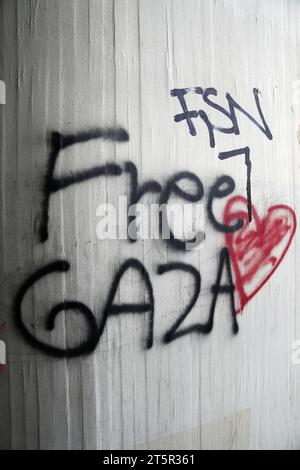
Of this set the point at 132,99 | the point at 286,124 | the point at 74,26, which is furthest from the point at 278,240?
the point at 74,26

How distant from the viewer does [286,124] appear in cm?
259

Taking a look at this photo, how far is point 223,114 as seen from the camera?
236 centimetres

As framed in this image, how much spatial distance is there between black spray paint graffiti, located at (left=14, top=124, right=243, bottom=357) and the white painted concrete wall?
37mm

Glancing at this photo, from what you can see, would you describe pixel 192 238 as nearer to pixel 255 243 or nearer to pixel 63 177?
pixel 255 243

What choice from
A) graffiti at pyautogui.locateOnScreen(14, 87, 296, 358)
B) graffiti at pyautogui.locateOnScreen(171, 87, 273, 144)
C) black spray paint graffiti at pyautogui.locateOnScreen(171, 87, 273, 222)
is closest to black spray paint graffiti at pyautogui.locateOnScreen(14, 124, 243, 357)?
graffiti at pyautogui.locateOnScreen(14, 87, 296, 358)

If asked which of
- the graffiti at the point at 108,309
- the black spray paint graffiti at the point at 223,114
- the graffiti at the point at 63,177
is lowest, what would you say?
the graffiti at the point at 108,309

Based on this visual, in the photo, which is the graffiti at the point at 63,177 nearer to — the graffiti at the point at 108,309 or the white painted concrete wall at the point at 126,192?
the white painted concrete wall at the point at 126,192

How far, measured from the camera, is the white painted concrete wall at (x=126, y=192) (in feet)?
6.57

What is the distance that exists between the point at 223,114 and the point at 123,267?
1227 millimetres

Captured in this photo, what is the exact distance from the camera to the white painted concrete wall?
6.57ft

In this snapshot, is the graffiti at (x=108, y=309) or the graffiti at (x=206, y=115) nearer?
the graffiti at (x=108, y=309)

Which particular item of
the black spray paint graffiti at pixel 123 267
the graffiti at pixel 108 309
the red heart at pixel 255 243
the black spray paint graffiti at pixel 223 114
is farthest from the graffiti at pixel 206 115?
the graffiti at pixel 108 309

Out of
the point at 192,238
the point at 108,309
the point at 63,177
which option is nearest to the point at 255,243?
the point at 192,238

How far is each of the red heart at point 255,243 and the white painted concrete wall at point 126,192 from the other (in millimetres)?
79
